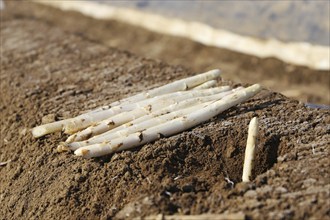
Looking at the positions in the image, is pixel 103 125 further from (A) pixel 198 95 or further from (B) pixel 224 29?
(B) pixel 224 29

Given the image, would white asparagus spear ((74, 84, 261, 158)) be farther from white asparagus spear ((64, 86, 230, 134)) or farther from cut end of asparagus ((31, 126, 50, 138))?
cut end of asparagus ((31, 126, 50, 138))

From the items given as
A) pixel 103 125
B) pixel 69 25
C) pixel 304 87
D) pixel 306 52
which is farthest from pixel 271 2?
pixel 103 125

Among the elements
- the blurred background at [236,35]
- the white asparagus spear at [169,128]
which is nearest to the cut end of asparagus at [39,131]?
the white asparagus spear at [169,128]

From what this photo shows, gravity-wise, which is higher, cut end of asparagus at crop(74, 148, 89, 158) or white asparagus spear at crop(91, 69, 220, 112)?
white asparagus spear at crop(91, 69, 220, 112)

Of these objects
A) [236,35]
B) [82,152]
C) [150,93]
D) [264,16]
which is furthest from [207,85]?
[236,35]

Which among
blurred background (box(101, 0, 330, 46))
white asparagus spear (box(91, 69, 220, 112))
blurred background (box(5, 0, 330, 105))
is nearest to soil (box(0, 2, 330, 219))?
white asparagus spear (box(91, 69, 220, 112))

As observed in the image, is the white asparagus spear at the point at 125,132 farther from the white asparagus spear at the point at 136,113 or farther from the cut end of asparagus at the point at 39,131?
the cut end of asparagus at the point at 39,131

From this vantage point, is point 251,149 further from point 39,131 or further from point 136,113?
point 39,131
